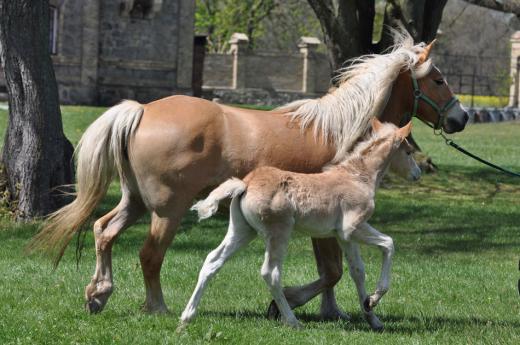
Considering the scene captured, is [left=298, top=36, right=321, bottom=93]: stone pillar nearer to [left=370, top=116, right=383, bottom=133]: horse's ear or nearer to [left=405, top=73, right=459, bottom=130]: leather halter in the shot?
[left=405, top=73, right=459, bottom=130]: leather halter

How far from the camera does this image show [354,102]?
791cm

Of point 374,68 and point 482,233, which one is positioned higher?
point 374,68

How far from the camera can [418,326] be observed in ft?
25.3

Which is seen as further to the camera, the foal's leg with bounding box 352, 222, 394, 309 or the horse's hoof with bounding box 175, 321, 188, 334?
the foal's leg with bounding box 352, 222, 394, 309

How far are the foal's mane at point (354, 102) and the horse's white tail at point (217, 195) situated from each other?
107 centimetres

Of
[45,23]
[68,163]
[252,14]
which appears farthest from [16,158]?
[252,14]

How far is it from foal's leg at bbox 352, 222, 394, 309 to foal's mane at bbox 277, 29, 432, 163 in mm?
768

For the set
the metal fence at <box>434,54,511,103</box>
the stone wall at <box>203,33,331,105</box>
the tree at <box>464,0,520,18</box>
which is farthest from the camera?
the metal fence at <box>434,54,511,103</box>

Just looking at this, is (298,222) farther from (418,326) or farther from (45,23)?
(45,23)

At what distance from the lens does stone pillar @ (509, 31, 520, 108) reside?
48562 millimetres

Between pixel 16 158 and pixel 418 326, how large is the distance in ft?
22.4

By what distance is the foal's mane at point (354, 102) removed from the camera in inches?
308

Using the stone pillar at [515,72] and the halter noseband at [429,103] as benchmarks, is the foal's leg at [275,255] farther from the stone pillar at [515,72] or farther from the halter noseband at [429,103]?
the stone pillar at [515,72]

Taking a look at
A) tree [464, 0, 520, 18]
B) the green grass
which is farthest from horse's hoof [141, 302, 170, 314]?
the green grass
